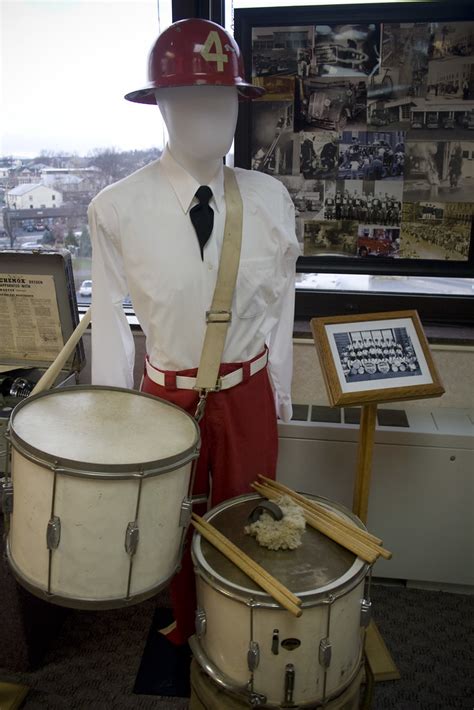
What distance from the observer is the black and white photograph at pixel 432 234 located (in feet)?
7.75

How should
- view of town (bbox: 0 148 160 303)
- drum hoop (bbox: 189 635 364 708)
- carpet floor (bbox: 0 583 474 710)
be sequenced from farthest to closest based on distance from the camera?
view of town (bbox: 0 148 160 303) → carpet floor (bbox: 0 583 474 710) → drum hoop (bbox: 189 635 364 708)

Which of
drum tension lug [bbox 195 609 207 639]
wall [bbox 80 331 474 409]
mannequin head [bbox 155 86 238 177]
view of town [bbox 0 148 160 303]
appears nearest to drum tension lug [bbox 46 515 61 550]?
drum tension lug [bbox 195 609 207 639]

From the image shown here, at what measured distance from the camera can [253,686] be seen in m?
1.37

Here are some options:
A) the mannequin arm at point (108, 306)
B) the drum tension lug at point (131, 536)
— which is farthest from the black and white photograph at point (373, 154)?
the drum tension lug at point (131, 536)

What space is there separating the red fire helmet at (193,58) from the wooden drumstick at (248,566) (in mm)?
1033

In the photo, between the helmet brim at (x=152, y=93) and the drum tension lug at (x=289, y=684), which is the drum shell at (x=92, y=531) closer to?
the drum tension lug at (x=289, y=684)

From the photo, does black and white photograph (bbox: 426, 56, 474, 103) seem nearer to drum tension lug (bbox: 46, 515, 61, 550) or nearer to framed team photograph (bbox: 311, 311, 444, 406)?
framed team photograph (bbox: 311, 311, 444, 406)

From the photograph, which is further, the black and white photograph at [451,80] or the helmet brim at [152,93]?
the black and white photograph at [451,80]

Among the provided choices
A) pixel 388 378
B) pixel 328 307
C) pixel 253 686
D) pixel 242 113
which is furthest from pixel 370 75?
pixel 253 686

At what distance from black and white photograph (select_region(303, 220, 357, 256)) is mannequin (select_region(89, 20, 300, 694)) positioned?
66 cm

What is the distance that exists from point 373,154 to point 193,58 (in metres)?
1.04

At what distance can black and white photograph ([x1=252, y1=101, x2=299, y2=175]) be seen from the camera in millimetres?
2350

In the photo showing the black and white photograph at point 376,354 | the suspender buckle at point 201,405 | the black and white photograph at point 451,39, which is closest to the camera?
the suspender buckle at point 201,405

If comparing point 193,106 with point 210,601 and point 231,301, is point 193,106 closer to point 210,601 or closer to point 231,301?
point 231,301
